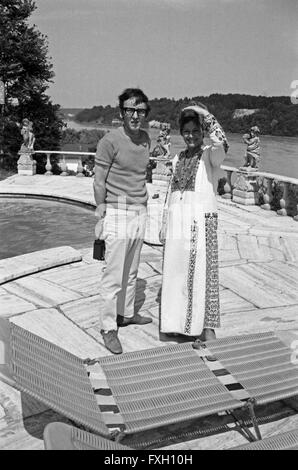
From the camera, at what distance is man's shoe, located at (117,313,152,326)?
14.1 feet

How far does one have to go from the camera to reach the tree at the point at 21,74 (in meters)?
22.5

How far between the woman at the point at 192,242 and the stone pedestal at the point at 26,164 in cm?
1230

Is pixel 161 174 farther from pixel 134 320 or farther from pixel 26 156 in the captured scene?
pixel 134 320

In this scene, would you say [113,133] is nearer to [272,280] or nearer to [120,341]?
[120,341]

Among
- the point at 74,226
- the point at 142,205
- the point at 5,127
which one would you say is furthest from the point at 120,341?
the point at 5,127

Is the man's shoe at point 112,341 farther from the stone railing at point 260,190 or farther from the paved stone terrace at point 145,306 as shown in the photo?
the stone railing at point 260,190

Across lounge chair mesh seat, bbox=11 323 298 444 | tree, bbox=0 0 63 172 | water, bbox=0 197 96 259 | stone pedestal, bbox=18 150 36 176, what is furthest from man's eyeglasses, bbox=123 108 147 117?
tree, bbox=0 0 63 172

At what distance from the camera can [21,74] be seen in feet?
77.0

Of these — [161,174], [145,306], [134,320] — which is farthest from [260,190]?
[134,320]

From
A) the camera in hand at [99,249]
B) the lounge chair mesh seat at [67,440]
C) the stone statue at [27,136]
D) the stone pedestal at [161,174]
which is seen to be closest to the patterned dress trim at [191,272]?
the camera in hand at [99,249]

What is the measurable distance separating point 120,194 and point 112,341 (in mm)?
1158

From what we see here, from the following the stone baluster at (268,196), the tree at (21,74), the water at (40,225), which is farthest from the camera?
the tree at (21,74)

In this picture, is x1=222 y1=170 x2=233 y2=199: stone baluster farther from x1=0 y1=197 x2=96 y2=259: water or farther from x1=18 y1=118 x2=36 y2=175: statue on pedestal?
x1=18 y1=118 x2=36 y2=175: statue on pedestal
